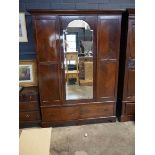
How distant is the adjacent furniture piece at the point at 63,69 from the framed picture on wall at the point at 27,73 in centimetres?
42

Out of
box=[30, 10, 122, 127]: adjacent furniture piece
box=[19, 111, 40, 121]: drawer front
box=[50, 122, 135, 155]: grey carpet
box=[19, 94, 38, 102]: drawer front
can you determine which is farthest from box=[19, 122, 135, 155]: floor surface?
box=[19, 94, 38, 102]: drawer front

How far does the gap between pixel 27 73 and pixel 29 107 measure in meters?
0.59

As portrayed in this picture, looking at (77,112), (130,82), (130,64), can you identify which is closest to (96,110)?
(77,112)

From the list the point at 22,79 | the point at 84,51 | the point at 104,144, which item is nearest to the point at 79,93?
the point at 84,51

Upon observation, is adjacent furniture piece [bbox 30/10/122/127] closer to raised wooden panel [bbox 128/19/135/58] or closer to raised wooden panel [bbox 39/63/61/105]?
raised wooden panel [bbox 39/63/61/105]

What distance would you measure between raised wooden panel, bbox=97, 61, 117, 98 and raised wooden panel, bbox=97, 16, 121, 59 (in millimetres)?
143

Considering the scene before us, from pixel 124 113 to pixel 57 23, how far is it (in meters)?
1.84

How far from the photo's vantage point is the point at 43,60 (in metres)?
2.47

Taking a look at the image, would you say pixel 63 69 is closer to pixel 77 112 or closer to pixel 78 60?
pixel 78 60

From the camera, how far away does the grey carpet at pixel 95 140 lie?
2.20m

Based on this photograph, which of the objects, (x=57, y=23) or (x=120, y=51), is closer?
(x=57, y=23)
